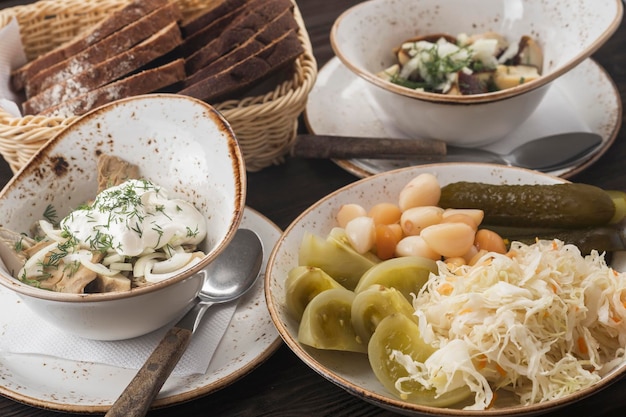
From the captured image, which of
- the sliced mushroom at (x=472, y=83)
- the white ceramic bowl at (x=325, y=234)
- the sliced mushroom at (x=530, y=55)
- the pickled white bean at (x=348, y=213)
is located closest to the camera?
the white ceramic bowl at (x=325, y=234)

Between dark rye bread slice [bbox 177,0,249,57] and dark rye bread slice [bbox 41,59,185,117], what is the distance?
0.24 m

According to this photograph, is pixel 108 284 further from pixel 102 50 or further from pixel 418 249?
pixel 102 50

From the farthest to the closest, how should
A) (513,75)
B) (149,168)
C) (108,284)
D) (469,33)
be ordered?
(469,33), (513,75), (149,168), (108,284)

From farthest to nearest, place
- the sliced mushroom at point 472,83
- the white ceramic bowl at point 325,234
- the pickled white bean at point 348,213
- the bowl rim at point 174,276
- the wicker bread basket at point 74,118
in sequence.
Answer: the sliced mushroom at point 472,83, the wicker bread basket at point 74,118, the pickled white bean at point 348,213, the bowl rim at point 174,276, the white ceramic bowl at point 325,234

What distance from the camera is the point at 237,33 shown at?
212 cm

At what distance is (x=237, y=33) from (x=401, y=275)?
0.98 meters

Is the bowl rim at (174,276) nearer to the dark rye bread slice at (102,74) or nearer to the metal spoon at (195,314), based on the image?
the metal spoon at (195,314)

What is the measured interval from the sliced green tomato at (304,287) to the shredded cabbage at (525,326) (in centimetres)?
19

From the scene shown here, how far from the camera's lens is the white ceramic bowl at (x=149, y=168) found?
4.99 feet

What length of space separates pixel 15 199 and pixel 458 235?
988 mm

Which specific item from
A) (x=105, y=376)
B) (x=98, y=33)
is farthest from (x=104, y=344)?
(x=98, y=33)

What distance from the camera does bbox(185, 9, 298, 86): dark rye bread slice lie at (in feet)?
6.76

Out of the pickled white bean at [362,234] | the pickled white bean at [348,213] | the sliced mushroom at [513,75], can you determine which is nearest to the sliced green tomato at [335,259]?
the pickled white bean at [362,234]

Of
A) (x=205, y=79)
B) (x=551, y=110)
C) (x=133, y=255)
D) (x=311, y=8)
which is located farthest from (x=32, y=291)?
(x=311, y=8)
